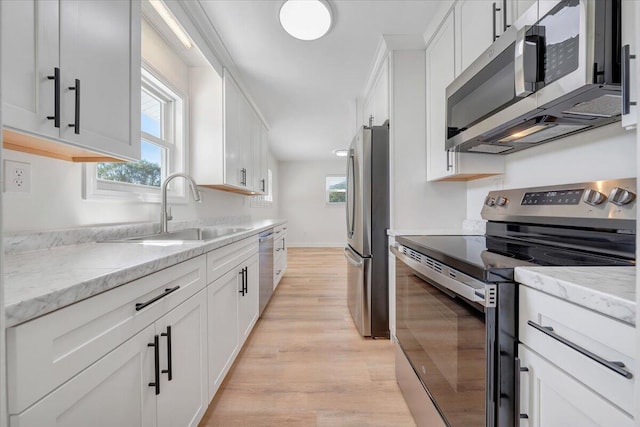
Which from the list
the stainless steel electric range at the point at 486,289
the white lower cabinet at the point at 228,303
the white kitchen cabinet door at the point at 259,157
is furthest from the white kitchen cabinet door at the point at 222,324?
the white kitchen cabinet door at the point at 259,157

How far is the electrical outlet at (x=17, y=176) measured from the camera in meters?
1.04

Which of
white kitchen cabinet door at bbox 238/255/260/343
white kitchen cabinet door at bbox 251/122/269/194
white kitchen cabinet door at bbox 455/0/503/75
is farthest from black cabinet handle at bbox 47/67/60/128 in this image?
white kitchen cabinet door at bbox 251/122/269/194

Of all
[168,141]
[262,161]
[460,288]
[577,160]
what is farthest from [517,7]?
[262,161]

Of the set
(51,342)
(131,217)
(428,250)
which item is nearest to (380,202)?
(428,250)

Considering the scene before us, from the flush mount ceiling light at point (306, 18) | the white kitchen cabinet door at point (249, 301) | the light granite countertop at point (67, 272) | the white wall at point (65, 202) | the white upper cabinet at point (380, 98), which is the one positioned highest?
the flush mount ceiling light at point (306, 18)

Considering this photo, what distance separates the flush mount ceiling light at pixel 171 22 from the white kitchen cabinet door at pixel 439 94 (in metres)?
1.75

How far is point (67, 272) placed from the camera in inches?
28.5

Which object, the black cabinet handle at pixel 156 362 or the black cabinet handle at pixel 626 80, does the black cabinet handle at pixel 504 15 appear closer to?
the black cabinet handle at pixel 626 80

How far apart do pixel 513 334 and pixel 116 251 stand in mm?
1331

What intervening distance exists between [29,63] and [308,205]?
6.94 metres

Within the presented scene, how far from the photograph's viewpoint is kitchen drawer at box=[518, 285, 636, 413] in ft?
1.71

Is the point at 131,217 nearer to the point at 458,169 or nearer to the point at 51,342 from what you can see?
the point at 51,342

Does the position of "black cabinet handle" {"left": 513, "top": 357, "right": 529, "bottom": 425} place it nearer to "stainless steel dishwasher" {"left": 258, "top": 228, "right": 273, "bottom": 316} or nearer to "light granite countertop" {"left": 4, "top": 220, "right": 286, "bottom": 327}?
"light granite countertop" {"left": 4, "top": 220, "right": 286, "bottom": 327}

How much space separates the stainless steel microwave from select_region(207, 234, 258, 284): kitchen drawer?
1.40 metres
